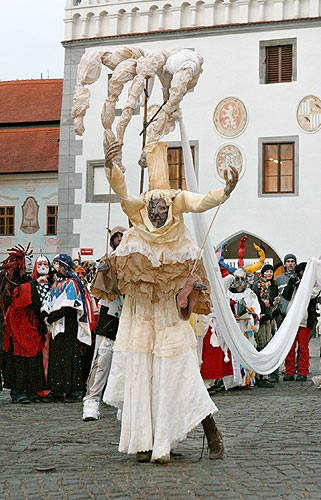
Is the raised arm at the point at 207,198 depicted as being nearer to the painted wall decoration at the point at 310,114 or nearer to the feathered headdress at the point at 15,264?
the feathered headdress at the point at 15,264

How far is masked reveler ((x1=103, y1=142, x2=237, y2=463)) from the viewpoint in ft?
22.0

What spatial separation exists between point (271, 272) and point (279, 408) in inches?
173

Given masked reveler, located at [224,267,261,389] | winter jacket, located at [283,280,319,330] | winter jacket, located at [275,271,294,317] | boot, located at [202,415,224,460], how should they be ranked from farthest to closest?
winter jacket, located at [275,271,294,317] < winter jacket, located at [283,280,319,330] < masked reveler, located at [224,267,261,389] < boot, located at [202,415,224,460]

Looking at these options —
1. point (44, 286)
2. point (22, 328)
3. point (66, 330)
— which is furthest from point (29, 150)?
point (66, 330)

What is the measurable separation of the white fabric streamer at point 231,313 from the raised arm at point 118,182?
1052mm

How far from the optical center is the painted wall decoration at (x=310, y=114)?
81.6 ft

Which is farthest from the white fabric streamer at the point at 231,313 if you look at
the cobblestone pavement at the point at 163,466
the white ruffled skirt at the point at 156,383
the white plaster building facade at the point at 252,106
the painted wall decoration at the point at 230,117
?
the painted wall decoration at the point at 230,117

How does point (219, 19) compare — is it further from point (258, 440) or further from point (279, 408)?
point (258, 440)

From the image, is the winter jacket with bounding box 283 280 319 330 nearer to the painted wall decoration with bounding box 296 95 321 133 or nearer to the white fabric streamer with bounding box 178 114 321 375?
the white fabric streamer with bounding box 178 114 321 375

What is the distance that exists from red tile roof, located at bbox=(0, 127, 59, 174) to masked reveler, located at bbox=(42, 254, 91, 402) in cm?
2268

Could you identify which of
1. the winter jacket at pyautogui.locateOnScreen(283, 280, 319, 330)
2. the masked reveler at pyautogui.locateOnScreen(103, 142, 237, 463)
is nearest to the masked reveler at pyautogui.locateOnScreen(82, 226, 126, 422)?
the masked reveler at pyautogui.locateOnScreen(103, 142, 237, 463)

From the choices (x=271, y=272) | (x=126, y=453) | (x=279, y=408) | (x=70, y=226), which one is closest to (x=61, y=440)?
(x=126, y=453)

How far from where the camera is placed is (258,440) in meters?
7.73

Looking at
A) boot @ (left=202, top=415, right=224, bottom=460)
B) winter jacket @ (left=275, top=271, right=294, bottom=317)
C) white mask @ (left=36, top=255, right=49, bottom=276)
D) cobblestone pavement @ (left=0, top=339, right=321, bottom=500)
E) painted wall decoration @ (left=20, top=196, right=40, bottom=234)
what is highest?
painted wall decoration @ (left=20, top=196, right=40, bottom=234)
